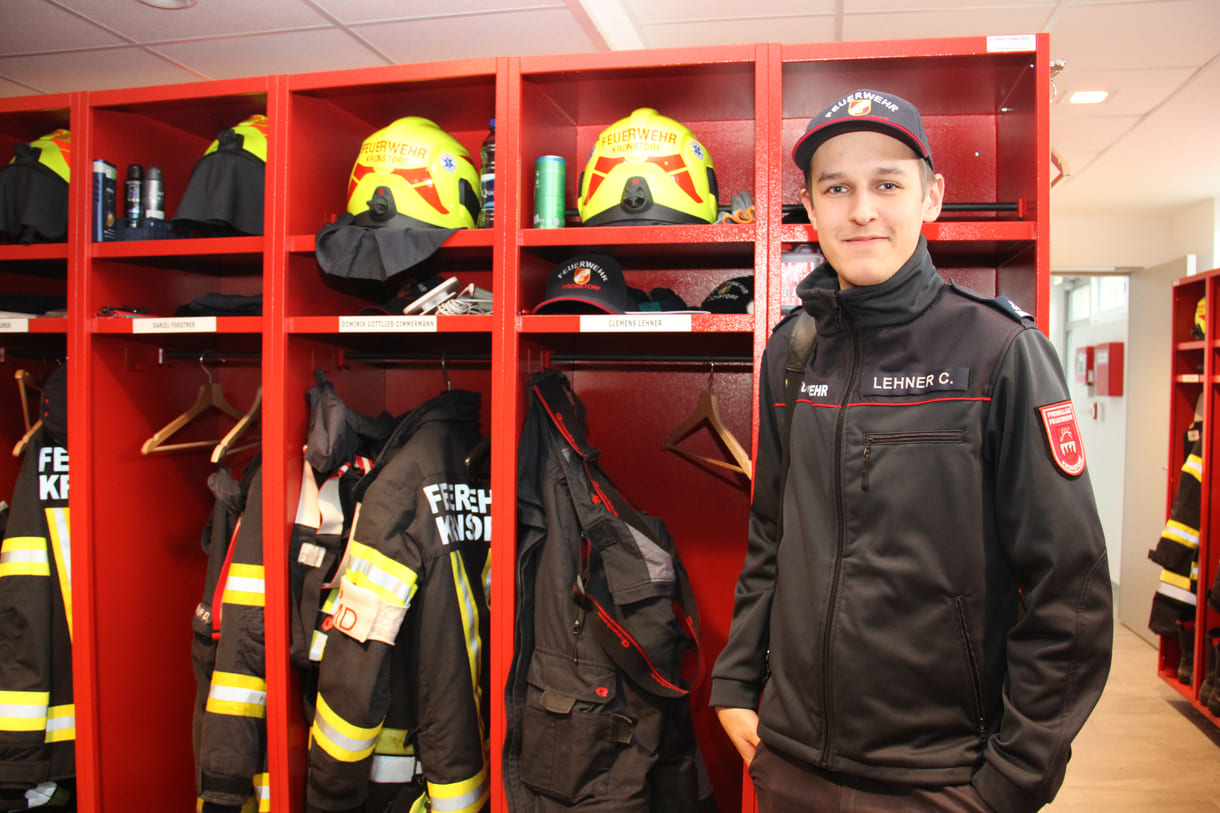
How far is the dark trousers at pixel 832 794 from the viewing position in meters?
1.14

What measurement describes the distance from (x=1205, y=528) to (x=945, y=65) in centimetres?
329

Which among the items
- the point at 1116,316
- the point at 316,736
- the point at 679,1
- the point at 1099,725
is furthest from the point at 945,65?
the point at 1116,316

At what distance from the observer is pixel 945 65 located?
5.77ft

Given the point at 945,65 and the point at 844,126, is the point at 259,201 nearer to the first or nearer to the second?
the point at 844,126

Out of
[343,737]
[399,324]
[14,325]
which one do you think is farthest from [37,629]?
[399,324]

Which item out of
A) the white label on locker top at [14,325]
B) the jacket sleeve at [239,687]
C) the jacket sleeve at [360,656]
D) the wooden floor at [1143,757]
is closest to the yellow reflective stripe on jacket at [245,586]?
the jacket sleeve at [239,687]

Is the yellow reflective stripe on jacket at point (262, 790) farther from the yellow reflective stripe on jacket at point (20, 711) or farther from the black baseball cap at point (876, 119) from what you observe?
the black baseball cap at point (876, 119)

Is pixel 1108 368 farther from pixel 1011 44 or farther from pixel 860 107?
pixel 860 107

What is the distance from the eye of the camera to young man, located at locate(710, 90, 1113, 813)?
109 cm

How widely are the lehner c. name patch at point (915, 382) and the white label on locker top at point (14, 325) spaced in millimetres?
2359

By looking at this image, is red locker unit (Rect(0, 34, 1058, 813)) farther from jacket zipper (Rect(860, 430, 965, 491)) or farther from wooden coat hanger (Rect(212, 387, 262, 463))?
jacket zipper (Rect(860, 430, 965, 491))

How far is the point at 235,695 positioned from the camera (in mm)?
1958

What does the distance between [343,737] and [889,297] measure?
1.56m

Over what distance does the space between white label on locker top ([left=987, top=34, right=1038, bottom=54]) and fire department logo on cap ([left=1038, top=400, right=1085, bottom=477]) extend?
3.20 ft
